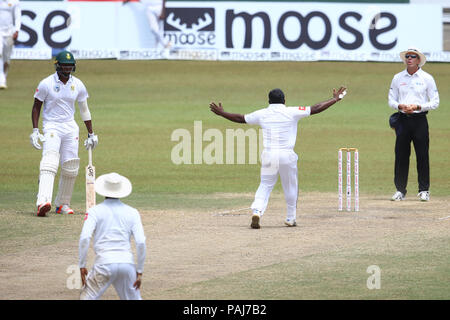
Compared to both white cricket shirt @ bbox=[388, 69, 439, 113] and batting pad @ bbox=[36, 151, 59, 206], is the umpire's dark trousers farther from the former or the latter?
batting pad @ bbox=[36, 151, 59, 206]

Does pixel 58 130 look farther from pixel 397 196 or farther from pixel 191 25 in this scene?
pixel 191 25

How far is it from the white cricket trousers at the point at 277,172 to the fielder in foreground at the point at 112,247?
15.1 feet

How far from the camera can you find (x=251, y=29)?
29828 millimetres

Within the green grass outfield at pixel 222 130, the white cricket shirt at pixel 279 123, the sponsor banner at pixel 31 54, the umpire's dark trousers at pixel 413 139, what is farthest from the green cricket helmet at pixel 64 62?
the sponsor banner at pixel 31 54

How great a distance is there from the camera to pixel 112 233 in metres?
8.04

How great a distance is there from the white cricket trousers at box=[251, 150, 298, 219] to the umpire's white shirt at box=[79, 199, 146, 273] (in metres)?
4.64

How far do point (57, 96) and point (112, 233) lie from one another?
19.6ft

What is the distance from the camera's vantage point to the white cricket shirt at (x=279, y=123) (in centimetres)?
1255

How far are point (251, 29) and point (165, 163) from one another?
11.0 m

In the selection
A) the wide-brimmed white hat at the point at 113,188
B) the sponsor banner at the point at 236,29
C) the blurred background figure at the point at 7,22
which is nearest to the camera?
the wide-brimmed white hat at the point at 113,188

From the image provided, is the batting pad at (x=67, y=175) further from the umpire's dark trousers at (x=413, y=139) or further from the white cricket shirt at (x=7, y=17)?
the white cricket shirt at (x=7, y=17)

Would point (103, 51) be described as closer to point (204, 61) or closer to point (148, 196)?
point (204, 61)

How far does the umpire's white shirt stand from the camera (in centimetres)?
794

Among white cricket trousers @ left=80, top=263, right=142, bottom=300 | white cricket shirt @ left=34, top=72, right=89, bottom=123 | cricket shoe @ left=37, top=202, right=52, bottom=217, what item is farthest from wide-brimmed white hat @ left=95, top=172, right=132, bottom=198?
white cricket shirt @ left=34, top=72, right=89, bottom=123
